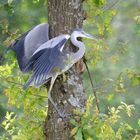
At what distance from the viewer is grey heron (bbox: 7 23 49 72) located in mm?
3219

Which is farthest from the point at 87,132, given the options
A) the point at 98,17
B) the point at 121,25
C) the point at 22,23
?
the point at 121,25

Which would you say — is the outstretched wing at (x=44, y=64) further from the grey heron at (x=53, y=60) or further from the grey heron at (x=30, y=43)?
the grey heron at (x=30, y=43)

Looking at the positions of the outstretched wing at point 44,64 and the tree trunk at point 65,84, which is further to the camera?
the tree trunk at point 65,84

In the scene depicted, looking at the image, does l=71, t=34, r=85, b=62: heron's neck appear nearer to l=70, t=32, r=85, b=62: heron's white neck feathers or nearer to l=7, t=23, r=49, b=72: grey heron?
l=70, t=32, r=85, b=62: heron's white neck feathers

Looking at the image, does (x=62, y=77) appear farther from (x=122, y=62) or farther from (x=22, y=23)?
(x=122, y=62)

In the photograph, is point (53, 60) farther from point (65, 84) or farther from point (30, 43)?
point (30, 43)

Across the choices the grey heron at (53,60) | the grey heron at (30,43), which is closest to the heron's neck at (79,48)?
the grey heron at (53,60)

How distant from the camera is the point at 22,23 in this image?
6480 millimetres

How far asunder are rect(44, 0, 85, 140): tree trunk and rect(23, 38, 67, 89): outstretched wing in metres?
0.12

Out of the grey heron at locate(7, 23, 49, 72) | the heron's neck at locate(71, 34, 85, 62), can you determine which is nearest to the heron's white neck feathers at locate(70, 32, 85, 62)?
the heron's neck at locate(71, 34, 85, 62)

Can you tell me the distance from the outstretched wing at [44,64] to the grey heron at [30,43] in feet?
0.49

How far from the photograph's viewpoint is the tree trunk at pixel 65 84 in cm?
313

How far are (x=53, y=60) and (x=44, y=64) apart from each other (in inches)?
2.0

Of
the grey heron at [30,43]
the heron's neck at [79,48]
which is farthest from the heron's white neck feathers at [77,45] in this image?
the grey heron at [30,43]
